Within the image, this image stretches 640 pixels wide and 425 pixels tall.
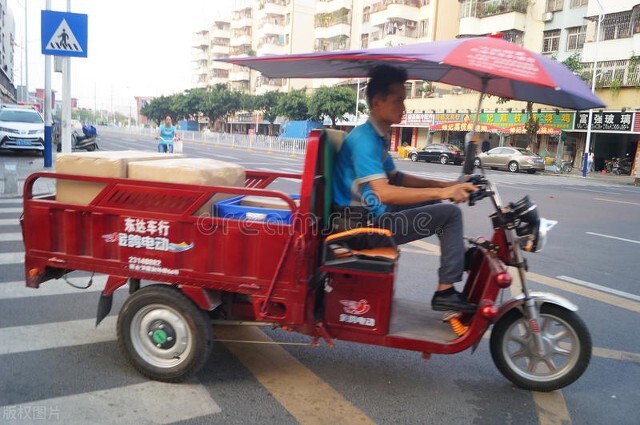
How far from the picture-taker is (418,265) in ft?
20.6

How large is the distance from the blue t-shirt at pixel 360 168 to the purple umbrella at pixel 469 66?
1.58 feet

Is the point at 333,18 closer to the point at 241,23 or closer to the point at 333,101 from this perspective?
the point at 333,101

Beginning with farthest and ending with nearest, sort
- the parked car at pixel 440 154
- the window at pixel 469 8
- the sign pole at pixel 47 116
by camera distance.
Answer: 1. the window at pixel 469 8
2. the parked car at pixel 440 154
3. the sign pole at pixel 47 116

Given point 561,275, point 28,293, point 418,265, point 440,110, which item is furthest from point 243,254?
point 440,110

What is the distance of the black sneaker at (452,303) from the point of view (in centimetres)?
318

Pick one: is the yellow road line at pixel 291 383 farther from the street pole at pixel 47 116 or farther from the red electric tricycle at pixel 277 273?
the street pole at pixel 47 116

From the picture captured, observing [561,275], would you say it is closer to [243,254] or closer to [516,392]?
[516,392]

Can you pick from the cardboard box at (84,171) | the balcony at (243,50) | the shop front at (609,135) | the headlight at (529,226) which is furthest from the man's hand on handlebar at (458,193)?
the balcony at (243,50)

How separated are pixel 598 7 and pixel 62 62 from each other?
97.1ft

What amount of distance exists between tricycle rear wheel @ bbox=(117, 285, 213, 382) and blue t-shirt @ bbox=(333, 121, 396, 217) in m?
1.20

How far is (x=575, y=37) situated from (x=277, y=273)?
35143mm

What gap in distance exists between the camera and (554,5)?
33219 millimetres

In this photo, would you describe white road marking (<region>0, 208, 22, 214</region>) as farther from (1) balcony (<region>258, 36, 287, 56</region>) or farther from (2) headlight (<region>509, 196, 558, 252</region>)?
(1) balcony (<region>258, 36, 287, 56</region>)

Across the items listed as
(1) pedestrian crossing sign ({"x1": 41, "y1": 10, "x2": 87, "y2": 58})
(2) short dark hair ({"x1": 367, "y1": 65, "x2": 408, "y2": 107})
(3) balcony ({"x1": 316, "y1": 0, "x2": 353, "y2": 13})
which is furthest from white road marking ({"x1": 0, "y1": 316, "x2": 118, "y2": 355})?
(3) balcony ({"x1": 316, "y1": 0, "x2": 353, "y2": 13})
